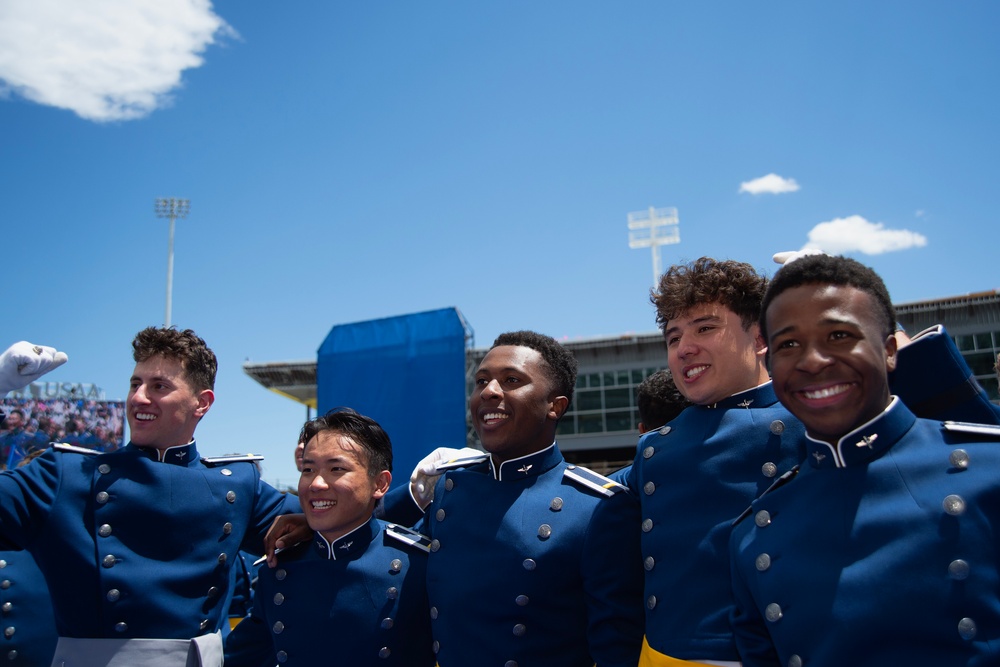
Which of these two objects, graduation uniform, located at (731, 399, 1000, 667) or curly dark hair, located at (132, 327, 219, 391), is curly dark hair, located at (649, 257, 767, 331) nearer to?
graduation uniform, located at (731, 399, 1000, 667)

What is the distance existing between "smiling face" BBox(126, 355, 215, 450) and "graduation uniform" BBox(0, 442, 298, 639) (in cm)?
8

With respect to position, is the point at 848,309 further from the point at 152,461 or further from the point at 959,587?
the point at 152,461

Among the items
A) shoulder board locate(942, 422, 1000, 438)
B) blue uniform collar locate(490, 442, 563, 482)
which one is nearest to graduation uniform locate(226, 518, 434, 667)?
blue uniform collar locate(490, 442, 563, 482)

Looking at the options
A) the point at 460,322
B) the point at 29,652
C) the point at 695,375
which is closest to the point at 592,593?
the point at 695,375

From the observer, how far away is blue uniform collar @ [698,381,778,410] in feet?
8.25

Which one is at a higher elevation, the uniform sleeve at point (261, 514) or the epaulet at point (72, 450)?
the epaulet at point (72, 450)

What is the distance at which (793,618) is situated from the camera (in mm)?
1866

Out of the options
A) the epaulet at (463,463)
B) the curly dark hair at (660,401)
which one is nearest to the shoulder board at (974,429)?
the epaulet at (463,463)

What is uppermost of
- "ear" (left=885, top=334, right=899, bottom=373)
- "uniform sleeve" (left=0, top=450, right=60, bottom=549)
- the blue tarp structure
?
the blue tarp structure

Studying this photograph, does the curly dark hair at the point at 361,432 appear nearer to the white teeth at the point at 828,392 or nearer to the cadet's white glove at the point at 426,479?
the cadet's white glove at the point at 426,479

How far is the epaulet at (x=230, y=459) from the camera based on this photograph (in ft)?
12.1

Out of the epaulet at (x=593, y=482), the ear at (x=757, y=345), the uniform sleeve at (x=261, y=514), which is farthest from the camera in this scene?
the uniform sleeve at (x=261, y=514)

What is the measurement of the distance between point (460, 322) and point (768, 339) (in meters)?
13.0

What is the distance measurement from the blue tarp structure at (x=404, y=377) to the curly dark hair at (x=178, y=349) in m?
10.5
